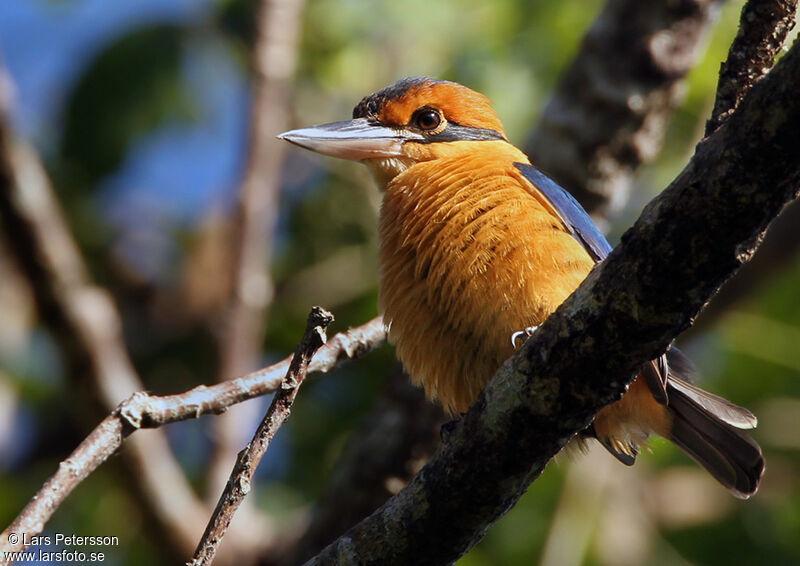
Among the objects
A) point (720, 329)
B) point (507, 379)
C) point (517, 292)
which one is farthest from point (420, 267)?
point (720, 329)

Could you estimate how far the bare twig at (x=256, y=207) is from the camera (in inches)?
202

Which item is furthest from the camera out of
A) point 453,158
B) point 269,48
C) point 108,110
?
point 108,110

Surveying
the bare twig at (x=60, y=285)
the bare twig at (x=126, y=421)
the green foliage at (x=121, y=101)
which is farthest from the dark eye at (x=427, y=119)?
the green foliage at (x=121, y=101)

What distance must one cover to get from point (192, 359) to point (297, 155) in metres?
1.52

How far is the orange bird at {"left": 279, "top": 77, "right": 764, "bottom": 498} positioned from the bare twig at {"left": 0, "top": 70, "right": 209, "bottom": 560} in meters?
1.55

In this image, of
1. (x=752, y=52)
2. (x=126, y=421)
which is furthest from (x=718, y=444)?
(x=126, y=421)

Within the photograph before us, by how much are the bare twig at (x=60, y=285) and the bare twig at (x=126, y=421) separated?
5.59 feet

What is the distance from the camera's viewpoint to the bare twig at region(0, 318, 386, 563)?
Result: 7.72 feet

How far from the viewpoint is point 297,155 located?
670 cm

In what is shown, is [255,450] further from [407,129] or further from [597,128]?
[597,128]

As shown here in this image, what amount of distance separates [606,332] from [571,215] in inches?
45.9

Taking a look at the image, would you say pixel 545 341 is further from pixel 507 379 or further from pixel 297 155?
pixel 297 155

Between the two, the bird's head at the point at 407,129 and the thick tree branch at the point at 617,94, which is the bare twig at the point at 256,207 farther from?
the thick tree branch at the point at 617,94

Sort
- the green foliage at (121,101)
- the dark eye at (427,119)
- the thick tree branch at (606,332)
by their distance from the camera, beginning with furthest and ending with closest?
the green foliage at (121,101)
the dark eye at (427,119)
the thick tree branch at (606,332)
